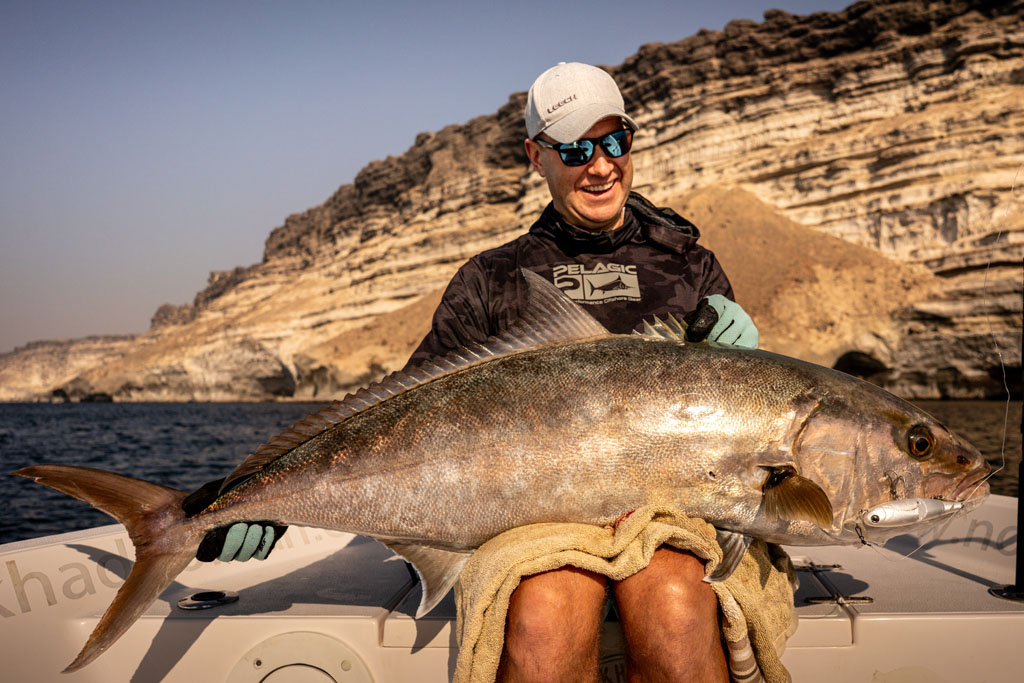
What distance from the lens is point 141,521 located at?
8.18 ft

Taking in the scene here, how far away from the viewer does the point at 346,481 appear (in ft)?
8.09

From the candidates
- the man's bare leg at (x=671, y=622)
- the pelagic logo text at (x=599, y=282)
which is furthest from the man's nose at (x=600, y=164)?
the man's bare leg at (x=671, y=622)

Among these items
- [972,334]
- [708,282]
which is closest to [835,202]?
[972,334]

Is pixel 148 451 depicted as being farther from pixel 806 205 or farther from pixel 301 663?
pixel 806 205

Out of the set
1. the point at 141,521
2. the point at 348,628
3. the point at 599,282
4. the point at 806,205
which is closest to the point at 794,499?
the point at 599,282

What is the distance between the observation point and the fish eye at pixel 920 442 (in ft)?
7.75

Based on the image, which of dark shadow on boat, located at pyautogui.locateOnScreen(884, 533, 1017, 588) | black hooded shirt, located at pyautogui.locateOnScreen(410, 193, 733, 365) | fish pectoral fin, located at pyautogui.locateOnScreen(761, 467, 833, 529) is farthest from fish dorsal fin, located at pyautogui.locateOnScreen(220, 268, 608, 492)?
dark shadow on boat, located at pyautogui.locateOnScreen(884, 533, 1017, 588)

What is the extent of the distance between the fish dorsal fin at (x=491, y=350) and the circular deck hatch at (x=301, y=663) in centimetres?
84

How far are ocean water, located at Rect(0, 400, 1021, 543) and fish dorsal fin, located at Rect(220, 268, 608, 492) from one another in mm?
9602

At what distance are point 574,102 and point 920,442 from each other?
1.94 meters

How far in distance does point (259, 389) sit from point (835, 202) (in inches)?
2154

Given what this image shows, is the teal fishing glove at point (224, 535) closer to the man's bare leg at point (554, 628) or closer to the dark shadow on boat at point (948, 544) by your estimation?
the man's bare leg at point (554, 628)

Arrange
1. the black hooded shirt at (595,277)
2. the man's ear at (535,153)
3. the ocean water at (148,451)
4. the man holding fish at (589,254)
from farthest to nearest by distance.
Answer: the ocean water at (148,451) < the man's ear at (535,153) < the black hooded shirt at (595,277) < the man holding fish at (589,254)

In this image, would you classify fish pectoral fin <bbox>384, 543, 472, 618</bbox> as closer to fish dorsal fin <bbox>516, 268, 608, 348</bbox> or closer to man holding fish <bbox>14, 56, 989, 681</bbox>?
man holding fish <bbox>14, 56, 989, 681</bbox>
